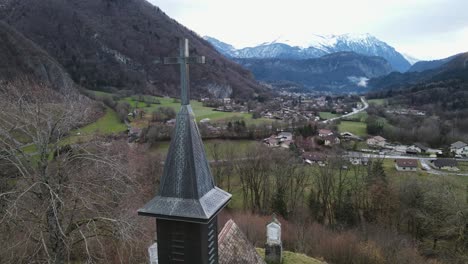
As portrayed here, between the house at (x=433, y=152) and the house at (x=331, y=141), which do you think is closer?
the house at (x=331, y=141)

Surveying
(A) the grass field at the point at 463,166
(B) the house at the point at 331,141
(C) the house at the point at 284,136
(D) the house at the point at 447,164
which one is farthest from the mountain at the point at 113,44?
(A) the grass field at the point at 463,166

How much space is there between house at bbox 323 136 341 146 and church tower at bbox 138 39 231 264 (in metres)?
41.2

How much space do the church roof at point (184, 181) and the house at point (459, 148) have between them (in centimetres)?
5203

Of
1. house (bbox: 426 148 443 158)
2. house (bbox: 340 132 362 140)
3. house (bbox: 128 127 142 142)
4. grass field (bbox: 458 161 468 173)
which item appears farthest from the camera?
house (bbox: 340 132 362 140)

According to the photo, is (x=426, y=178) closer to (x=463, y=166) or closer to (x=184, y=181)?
(x=463, y=166)

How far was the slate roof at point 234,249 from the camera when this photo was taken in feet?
35.0

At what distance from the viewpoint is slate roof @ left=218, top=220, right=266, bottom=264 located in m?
10.7

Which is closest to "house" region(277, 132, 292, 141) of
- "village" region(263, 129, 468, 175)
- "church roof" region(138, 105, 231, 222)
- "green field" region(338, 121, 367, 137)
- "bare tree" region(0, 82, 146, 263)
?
"village" region(263, 129, 468, 175)

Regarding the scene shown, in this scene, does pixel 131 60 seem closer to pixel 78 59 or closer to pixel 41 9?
pixel 78 59

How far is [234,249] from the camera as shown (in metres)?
11.1

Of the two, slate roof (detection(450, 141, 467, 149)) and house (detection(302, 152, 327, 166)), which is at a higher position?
house (detection(302, 152, 327, 166))

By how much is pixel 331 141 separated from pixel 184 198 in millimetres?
42357

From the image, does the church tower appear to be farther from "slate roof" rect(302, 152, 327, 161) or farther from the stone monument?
"slate roof" rect(302, 152, 327, 161)

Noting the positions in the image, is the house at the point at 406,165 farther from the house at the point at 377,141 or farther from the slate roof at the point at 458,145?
the slate roof at the point at 458,145
